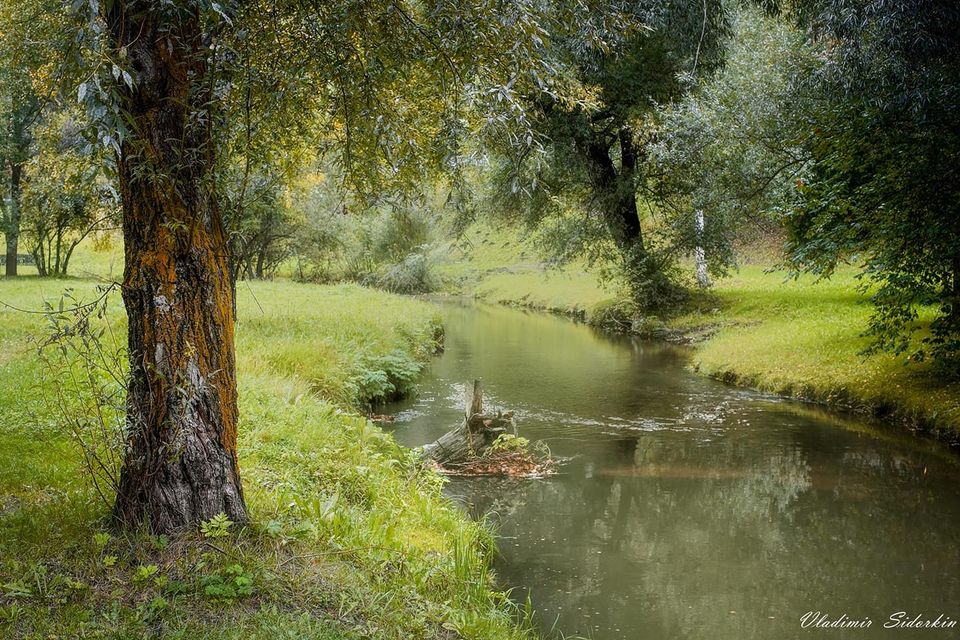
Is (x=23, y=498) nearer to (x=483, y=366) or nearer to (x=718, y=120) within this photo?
(x=483, y=366)

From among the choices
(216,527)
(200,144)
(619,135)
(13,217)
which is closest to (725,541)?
(216,527)

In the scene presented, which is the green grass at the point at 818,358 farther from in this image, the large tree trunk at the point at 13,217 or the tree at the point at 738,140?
the large tree trunk at the point at 13,217

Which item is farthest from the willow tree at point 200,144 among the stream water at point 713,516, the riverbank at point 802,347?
the stream water at point 713,516

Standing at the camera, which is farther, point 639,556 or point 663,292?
point 663,292

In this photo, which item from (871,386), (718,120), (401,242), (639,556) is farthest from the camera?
(401,242)

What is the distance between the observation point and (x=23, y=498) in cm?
523

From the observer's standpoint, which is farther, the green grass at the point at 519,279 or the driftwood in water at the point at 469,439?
the green grass at the point at 519,279

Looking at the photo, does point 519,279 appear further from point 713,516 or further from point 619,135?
point 713,516

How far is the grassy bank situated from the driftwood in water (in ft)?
3.53

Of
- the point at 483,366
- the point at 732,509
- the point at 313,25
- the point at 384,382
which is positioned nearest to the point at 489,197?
the point at 483,366

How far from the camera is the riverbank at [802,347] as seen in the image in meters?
12.0

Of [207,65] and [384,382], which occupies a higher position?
[207,65]

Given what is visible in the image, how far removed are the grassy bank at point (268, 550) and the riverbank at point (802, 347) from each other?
2.48 metres

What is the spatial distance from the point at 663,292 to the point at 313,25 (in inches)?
822
